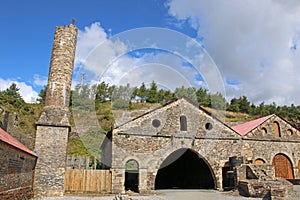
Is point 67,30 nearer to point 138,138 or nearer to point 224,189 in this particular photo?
point 138,138

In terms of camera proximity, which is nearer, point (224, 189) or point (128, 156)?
point (128, 156)

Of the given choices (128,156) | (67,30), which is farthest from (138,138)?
(67,30)

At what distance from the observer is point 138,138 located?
16656mm

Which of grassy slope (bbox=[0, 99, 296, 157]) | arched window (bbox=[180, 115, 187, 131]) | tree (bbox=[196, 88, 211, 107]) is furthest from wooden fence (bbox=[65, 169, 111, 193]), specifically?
tree (bbox=[196, 88, 211, 107])

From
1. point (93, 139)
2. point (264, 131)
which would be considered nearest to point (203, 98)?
point (93, 139)

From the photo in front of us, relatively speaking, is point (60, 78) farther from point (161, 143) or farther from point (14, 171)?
point (161, 143)

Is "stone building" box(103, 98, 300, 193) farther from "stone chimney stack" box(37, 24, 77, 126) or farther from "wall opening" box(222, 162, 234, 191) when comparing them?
"stone chimney stack" box(37, 24, 77, 126)

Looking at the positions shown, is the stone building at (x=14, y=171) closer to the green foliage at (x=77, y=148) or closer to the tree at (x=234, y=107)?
the green foliage at (x=77, y=148)

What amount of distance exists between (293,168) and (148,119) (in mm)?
12847

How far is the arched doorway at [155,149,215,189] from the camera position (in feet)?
70.0

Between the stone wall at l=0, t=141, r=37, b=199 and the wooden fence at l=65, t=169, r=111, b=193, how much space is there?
283cm

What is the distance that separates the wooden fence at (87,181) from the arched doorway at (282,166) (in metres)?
13.5

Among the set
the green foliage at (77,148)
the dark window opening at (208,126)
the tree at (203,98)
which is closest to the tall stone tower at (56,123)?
the dark window opening at (208,126)

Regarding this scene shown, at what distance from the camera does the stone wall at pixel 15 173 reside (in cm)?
836
